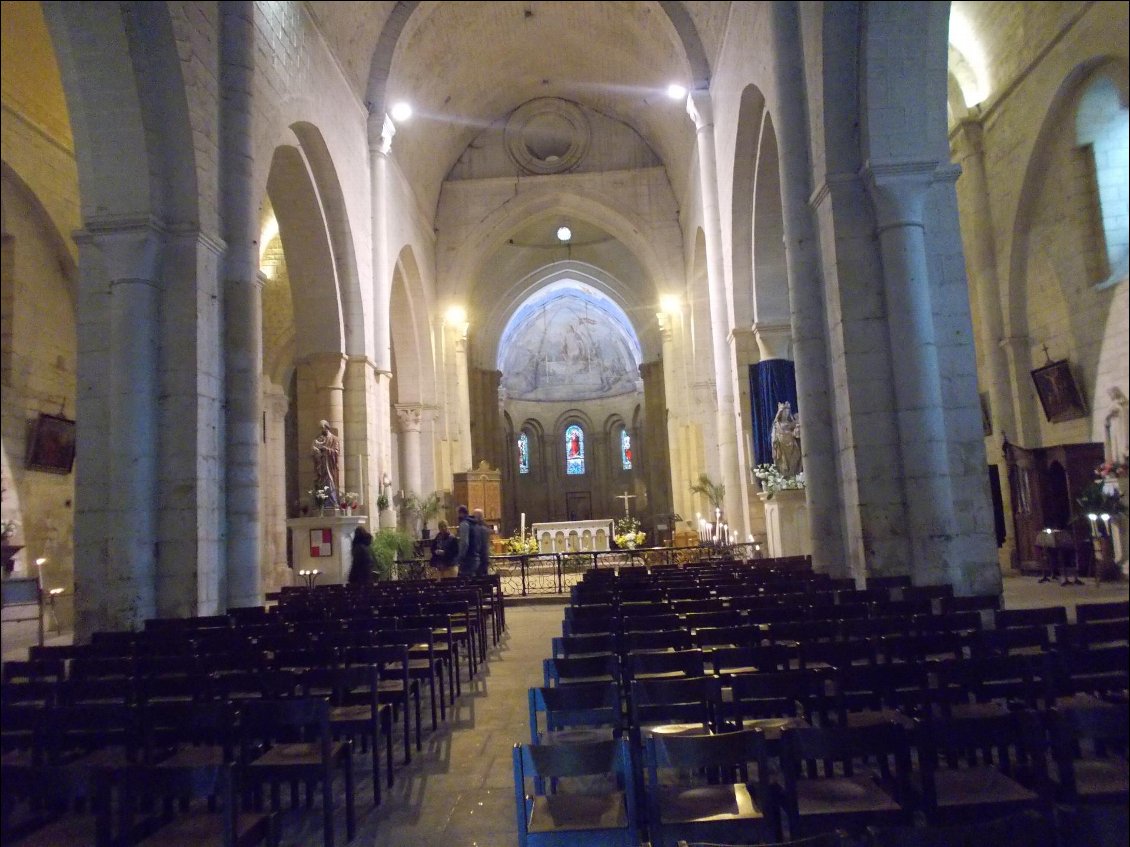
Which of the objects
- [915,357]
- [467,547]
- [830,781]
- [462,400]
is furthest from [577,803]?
[462,400]

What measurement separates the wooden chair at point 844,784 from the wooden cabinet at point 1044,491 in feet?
32.1

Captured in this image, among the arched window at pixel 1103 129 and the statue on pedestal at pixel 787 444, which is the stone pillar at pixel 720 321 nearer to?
the statue on pedestal at pixel 787 444

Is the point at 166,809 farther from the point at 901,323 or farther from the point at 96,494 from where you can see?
the point at 901,323

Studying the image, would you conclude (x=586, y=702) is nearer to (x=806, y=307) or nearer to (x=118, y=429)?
(x=118, y=429)

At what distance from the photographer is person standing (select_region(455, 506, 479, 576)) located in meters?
12.0

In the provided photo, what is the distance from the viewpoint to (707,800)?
3254 mm

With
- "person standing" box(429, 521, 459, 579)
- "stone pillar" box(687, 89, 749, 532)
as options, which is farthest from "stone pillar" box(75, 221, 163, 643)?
"stone pillar" box(687, 89, 749, 532)

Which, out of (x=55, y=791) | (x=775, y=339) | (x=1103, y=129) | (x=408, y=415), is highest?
(x=1103, y=129)

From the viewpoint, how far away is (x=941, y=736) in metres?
2.88

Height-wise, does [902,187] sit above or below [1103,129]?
below

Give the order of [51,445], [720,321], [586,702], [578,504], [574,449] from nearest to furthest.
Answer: [586,702], [51,445], [720,321], [578,504], [574,449]

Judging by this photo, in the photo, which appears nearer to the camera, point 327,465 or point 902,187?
point 902,187

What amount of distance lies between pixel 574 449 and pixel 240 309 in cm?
3124

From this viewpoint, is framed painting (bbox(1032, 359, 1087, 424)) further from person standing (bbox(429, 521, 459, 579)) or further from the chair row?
the chair row
